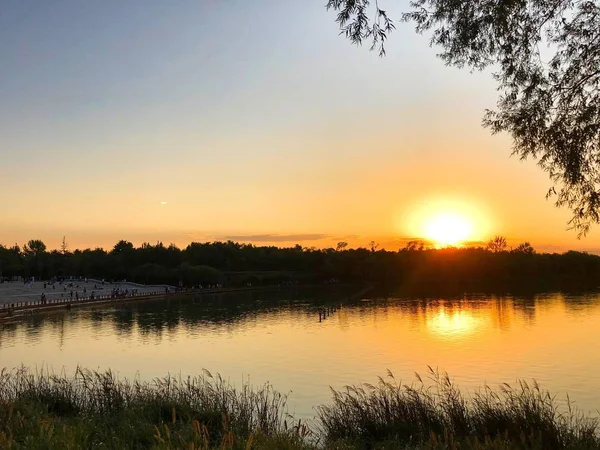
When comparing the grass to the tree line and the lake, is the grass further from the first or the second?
the tree line

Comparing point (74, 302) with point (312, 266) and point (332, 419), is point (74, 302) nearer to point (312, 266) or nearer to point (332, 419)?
point (332, 419)

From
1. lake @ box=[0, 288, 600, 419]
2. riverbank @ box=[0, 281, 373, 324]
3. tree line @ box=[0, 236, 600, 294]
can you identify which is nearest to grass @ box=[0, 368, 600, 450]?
lake @ box=[0, 288, 600, 419]

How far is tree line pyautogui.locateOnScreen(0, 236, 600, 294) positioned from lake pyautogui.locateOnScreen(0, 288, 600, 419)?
6807 cm

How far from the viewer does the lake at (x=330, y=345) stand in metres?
28.2

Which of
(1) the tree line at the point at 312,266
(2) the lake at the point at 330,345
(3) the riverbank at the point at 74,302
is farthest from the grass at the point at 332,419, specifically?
(1) the tree line at the point at 312,266

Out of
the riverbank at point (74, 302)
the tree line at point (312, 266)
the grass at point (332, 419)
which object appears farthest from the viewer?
the tree line at point (312, 266)

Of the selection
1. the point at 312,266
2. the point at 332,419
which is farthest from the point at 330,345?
the point at 312,266

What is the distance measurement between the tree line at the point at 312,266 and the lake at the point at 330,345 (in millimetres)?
68068

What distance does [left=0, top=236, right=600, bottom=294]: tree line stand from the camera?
138 meters

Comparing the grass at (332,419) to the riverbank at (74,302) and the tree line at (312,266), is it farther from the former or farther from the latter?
the tree line at (312,266)

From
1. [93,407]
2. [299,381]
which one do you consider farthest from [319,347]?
[93,407]

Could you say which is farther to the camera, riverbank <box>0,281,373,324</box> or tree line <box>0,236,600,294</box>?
tree line <box>0,236,600,294</box>

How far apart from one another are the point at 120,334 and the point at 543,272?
121555 mm

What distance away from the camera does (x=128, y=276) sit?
144m
